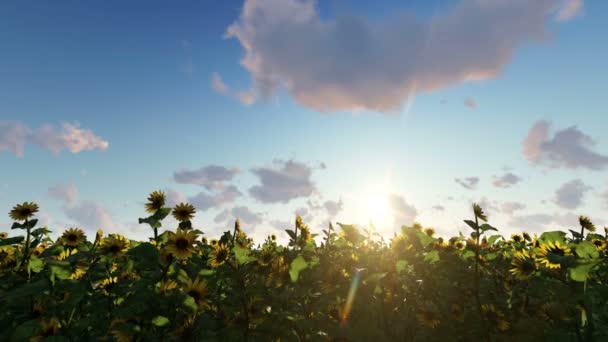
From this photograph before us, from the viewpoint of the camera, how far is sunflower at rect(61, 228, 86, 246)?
692cm

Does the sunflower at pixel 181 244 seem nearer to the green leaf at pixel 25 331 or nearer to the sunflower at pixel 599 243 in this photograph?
the green leaf at pixel 25 331

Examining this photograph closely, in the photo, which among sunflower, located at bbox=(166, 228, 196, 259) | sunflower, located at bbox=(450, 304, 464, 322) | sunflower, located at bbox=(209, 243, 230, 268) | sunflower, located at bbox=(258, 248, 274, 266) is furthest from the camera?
sunflower, located at bbox=(258, 248, 274, 266)

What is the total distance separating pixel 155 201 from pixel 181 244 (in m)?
1.04

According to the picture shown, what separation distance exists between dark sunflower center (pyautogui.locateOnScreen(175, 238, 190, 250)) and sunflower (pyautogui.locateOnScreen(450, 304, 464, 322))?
131 inches

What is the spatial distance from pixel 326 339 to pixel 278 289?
0.83m

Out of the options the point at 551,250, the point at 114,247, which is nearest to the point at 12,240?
the point at 114,247

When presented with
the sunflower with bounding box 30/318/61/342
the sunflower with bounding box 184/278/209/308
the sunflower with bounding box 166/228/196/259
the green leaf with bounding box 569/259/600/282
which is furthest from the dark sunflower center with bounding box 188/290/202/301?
the green leaf with bounding box 569/259/600/282

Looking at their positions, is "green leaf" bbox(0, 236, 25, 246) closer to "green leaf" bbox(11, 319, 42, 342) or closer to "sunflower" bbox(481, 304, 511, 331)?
"green leaf" bbox(11, 319, 42, 342)

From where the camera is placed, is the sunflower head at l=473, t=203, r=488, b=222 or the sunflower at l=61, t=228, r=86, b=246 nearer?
the sunflower head at l=473, t=203, r=488, b=222

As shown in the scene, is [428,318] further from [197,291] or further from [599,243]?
[599,243]

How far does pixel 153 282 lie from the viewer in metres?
3.70

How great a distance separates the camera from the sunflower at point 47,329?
3725 millimetres

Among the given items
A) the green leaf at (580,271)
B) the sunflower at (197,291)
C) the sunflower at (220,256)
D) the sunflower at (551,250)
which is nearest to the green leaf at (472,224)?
the sunflower at (551,250)

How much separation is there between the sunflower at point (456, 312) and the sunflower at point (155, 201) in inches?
155
